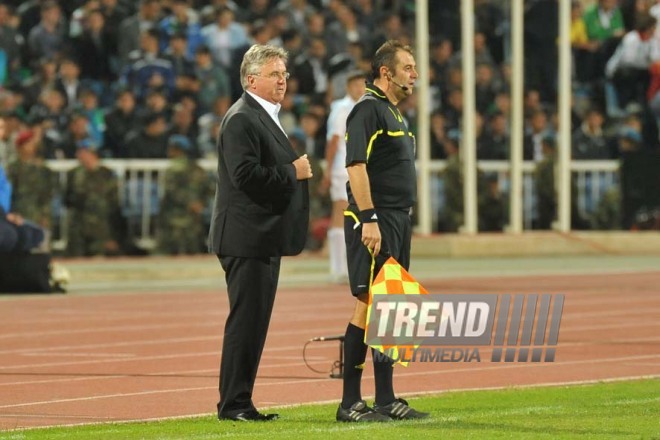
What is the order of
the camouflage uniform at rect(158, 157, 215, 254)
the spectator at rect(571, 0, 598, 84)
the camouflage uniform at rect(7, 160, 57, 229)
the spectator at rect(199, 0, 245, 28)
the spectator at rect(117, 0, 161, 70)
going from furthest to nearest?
the spectator at rect(571, 0, 598, 84), the spectator at rect(199, 0, 245, 28), the spectator at rect(117, 0, 161, 70), the camouflage uniform at rect(158, 157, 215, 254), the camouflage uniform at rect(7, 160, 57, 229)

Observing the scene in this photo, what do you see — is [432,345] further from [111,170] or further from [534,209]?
[534,209]

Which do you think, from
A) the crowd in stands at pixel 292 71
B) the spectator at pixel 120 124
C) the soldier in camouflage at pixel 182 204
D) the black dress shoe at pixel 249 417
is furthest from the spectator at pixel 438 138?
the black dress shoe at pixel 249 417

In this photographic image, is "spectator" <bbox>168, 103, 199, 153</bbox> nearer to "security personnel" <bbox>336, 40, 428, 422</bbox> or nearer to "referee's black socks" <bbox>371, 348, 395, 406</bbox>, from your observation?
"security personnel" <bbox>336, 40, 428, 422</bbox>

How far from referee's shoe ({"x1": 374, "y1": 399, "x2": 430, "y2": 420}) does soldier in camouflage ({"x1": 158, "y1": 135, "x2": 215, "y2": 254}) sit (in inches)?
616

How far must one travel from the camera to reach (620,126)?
30656 mm

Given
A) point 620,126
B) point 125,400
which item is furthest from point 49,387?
point 620,126

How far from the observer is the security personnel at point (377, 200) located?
32.0ft

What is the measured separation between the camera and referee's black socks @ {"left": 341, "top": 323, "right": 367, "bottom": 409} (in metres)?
9.84

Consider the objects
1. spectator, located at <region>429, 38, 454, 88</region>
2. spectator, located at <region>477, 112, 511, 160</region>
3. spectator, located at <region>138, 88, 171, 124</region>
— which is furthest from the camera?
spectator, located at <region>429, 38, 454, 88</region>

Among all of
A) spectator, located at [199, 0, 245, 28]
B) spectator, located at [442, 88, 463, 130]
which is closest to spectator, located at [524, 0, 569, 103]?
spectator, located at [442, 88, 463, 130]

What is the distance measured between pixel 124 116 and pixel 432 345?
46.3ft

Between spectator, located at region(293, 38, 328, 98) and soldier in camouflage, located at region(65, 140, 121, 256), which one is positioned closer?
soldier in camouflage, located at region(65, 140, 121, 256)

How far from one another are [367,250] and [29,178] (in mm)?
14855

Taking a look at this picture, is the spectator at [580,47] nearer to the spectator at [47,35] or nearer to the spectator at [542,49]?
the spectator at [542,49]
